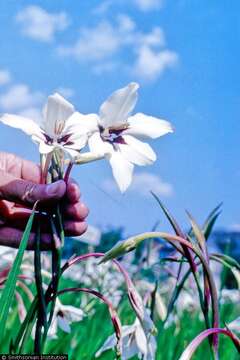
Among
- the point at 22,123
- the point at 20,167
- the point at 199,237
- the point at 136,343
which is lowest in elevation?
the point at 136,343

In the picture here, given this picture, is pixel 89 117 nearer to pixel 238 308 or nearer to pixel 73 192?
pixel 73 192

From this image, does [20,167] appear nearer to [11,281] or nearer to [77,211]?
[77,211]

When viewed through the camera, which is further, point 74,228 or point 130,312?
point 130,312

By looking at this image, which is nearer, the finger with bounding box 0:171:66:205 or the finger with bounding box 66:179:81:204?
the finger with bounding box 0:171:66:205

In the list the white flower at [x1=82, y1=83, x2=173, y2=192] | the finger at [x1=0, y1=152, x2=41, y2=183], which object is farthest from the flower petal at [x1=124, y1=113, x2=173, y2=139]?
the finger at [x1=0, y1=152, x2=41, y2=183]

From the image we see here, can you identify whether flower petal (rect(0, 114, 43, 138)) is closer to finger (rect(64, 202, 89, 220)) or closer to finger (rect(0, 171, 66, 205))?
finger (rect(0, 171, 66, 205))

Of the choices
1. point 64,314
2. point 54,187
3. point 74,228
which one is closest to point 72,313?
point 64,314
